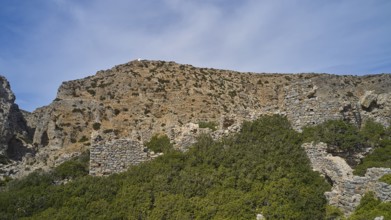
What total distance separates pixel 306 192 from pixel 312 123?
4.88 m

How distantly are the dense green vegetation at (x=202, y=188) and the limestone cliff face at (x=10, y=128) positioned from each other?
37.6 m

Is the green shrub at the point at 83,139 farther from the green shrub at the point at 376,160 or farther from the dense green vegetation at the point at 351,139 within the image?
the green shrub at the point at 376,160

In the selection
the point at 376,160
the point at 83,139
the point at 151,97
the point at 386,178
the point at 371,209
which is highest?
the point at 151,97

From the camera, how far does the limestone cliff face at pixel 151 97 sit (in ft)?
134

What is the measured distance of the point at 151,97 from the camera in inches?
1873

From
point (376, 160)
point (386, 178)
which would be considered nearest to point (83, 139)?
point (376, 160)

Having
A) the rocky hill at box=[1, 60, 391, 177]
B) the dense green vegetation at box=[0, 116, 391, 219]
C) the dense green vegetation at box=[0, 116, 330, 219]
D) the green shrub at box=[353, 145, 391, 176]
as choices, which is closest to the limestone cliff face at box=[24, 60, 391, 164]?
the rocky hill at box=[1, 60, 391, 177]

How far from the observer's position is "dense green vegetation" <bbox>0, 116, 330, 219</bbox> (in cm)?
1202

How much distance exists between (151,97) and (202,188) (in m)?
35.0

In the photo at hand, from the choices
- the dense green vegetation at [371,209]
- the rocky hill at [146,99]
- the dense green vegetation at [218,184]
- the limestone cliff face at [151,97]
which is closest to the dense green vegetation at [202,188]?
the dense green vegetation at [218,184]

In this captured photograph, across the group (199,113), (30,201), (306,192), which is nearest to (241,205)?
→ (306,192)

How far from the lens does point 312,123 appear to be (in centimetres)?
1631

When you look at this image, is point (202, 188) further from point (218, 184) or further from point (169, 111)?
point (169, 111)

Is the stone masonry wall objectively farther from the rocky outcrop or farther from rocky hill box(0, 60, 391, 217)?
the rocky outcrop
